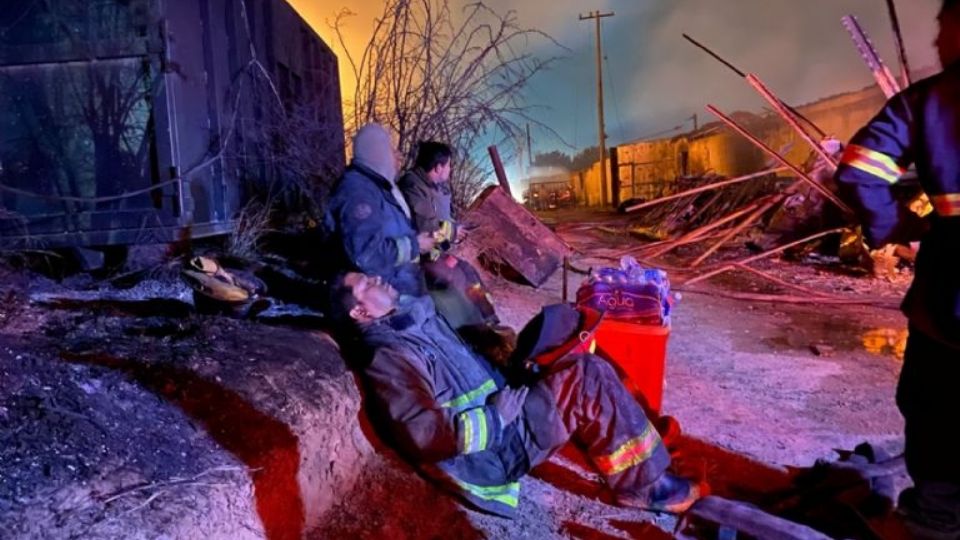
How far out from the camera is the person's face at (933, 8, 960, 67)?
1.90m

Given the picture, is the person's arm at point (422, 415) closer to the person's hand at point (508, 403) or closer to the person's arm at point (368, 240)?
the person's hand at point (508, 403)

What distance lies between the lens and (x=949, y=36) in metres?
1.92

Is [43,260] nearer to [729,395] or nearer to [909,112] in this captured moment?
[729,395]

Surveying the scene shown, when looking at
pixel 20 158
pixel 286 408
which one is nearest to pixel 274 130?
pixel 20 158

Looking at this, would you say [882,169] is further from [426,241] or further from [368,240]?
[426,241]

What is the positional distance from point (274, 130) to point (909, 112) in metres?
6.25

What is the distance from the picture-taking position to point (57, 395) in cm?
246

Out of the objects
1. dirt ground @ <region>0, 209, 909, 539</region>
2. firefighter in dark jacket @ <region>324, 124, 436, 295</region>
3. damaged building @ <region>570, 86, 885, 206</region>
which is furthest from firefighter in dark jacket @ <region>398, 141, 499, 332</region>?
damaged building @ <region>570, 86, 885, 206</region>

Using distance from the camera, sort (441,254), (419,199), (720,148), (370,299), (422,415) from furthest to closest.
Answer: (720,148), (419,199), (441,254), (370,299), (422,415)

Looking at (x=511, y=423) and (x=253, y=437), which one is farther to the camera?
(x=511, y=423)

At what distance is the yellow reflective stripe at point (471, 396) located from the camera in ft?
9.80

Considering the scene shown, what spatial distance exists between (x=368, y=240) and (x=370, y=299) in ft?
1.64

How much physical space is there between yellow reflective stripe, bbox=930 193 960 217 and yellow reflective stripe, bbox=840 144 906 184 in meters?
0.12

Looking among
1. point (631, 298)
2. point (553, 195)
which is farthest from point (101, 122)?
point (553, 195)
